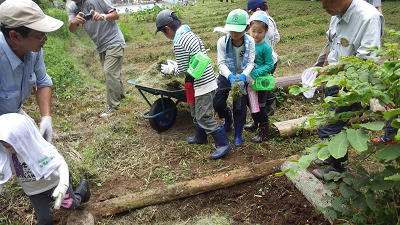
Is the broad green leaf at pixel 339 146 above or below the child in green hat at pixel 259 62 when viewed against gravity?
above

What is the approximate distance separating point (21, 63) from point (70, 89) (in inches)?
161

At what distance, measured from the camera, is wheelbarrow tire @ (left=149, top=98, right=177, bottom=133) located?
13.0 ft

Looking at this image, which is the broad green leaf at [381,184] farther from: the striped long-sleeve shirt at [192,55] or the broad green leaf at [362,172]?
the striped long-sleeve shirt at [192,55]

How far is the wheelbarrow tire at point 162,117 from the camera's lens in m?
3.97

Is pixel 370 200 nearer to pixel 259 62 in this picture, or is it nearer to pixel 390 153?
pixel 390 153

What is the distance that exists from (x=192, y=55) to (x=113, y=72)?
217cm

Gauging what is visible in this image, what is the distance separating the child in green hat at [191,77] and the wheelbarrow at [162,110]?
1.65 feet

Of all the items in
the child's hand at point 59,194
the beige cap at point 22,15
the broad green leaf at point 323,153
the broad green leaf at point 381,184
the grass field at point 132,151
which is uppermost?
the beige cap at point 22,15

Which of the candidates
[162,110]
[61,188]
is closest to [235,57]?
[162,110]

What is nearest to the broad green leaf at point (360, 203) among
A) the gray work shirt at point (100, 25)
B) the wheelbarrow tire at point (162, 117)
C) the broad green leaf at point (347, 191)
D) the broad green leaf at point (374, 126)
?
the broad green leaf at point (347, 191)

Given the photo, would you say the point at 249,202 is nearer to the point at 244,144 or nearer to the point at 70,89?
the point at 244,144

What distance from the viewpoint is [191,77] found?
323cm

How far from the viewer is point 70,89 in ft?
19.9

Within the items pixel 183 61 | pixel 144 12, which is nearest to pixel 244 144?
pixel 183 61
